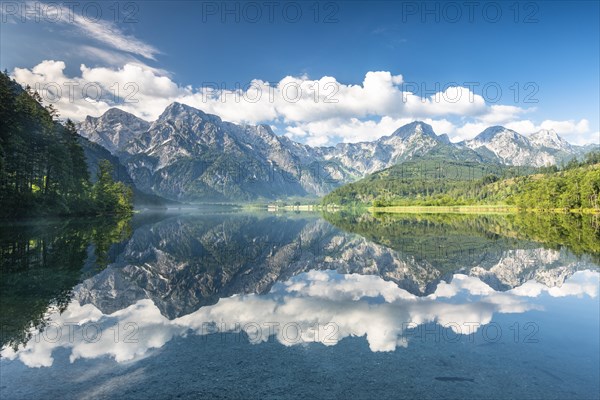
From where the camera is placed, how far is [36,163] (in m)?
73.2

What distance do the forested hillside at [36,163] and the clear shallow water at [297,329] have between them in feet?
162

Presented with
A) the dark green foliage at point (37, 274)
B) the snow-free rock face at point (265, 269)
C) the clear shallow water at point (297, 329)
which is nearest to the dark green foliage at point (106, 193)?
the dark green foliage at point (37, 274)

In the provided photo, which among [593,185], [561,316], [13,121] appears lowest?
[561,316]

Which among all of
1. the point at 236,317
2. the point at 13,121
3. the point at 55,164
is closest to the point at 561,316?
the point at 236,317

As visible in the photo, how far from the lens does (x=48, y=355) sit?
1104cm

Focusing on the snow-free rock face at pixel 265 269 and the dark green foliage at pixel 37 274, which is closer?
the dark green foliage at pixel 37 274

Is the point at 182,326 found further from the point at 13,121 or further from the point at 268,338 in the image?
the point at 13,121

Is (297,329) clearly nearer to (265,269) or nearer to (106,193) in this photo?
(265,269)

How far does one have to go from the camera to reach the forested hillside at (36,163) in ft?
210

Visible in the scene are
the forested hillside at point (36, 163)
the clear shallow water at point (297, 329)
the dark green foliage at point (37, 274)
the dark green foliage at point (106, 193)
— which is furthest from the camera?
the dark green foliage at point (106, 193)

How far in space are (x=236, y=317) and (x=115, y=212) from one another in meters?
118

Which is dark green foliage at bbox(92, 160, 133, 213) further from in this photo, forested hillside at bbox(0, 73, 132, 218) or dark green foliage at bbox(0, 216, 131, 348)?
dark green foliage at bbox(0, 216, 131, 348)

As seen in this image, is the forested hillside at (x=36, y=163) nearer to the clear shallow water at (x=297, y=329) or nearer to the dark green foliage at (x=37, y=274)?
the dark green foliage at (x=37, y=274)

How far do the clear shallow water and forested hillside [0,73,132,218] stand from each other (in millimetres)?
49456
